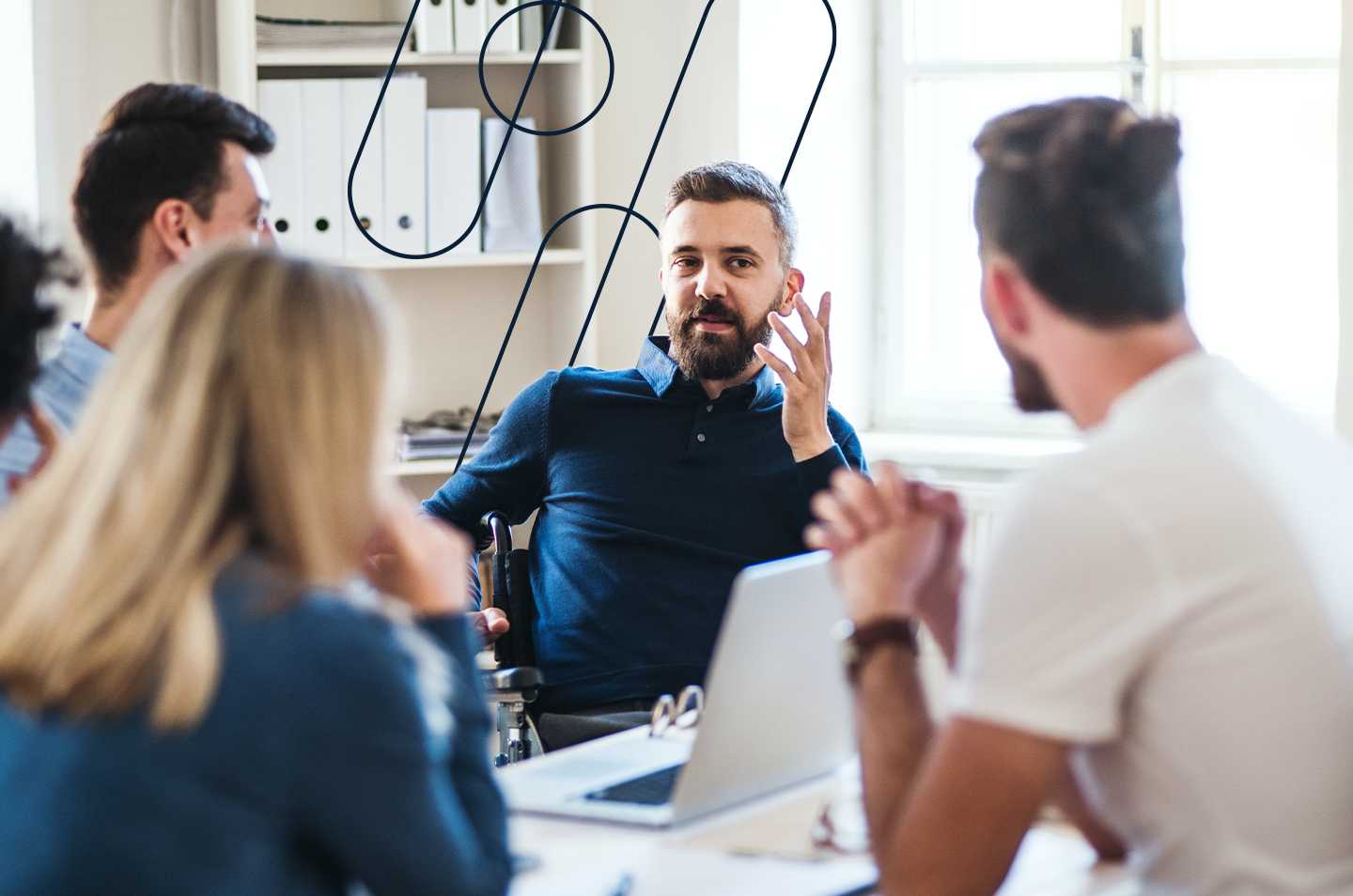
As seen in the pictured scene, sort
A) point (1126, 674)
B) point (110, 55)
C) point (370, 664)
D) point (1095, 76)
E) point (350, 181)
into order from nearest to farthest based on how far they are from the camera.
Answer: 1. point (370, 664)
2. point (1126, 674)
3. point (350, 181)
4. point (110, 55)
5. point (1095, 76)

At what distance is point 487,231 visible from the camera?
11.6 feet

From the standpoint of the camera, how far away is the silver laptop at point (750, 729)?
5.03ft

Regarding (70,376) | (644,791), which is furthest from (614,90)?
(644,791)

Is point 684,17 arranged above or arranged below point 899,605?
above

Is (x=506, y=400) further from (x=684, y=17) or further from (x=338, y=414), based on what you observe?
(x=338, y=414)

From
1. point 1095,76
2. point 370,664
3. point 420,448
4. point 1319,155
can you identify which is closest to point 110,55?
point 420,448

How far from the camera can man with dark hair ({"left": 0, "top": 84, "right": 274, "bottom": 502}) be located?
192cm

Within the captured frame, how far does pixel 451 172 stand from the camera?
11.5 ft

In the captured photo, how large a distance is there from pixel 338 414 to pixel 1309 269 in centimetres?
294

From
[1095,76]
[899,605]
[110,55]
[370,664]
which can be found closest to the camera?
[370,664]

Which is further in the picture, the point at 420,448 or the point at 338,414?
the point at 420,448

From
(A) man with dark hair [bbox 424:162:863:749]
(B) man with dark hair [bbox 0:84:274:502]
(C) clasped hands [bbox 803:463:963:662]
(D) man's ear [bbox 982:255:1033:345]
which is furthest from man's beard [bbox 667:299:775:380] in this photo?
(D) man's ear [bbox 982:255:1033:345]

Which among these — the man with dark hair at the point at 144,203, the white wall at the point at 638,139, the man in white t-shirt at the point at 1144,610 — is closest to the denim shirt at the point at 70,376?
the man with dark hair at the point at 144,203
